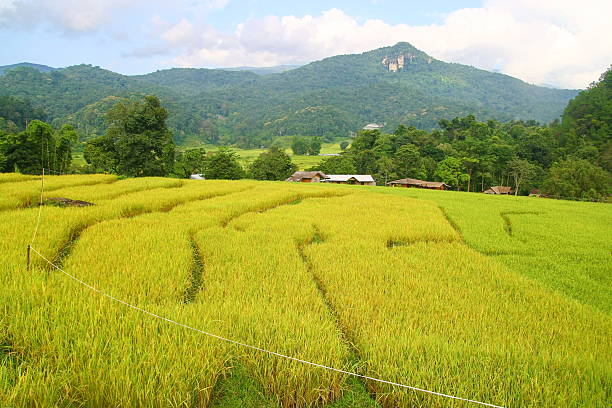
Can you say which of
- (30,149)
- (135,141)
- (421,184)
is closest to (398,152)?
(421,184)

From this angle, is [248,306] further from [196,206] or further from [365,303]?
[196,206]

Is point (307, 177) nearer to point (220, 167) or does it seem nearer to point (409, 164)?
point (220, 167)

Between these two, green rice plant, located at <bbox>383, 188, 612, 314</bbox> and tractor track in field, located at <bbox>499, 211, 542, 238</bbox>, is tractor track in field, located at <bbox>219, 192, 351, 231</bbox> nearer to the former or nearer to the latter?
green rice plant, located at <bbox>383, 188, 612, 314</bbox>

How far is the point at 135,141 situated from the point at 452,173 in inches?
1628

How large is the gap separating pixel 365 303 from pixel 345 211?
19.2 ft

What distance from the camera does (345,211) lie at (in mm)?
8922

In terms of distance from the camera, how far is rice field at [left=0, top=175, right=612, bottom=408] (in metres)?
1.88

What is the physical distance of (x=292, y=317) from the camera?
269cm

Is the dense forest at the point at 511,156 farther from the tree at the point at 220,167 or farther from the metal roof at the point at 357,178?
the tree at the point at 220,167

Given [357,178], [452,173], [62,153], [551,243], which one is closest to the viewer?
[551,243]

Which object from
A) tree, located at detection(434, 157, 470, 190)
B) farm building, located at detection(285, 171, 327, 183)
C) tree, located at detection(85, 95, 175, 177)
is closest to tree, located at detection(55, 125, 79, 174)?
tree, located at detection(85, 95, 175, 177)

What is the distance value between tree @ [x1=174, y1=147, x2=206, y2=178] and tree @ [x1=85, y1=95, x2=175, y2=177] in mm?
14791

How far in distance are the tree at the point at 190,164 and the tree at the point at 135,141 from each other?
48.5 feet

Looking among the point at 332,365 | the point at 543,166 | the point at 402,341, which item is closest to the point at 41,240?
the point at 332,365
